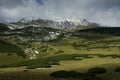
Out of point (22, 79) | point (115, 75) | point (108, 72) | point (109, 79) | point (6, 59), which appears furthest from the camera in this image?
point (6, 59)

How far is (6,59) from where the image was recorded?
153625 mm

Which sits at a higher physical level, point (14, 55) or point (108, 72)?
point (108, 72)

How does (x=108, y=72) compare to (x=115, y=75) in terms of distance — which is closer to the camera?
(x=115, y=75)

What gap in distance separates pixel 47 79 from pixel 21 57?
12578 centimetres

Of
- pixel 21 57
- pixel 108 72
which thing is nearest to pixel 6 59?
pixel 21 57

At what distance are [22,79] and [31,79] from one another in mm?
1373

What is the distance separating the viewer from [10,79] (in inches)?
1548

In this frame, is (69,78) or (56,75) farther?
(56,75)

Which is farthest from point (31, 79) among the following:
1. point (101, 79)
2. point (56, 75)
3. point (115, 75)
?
point (115, 75)

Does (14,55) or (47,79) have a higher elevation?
(47,79)

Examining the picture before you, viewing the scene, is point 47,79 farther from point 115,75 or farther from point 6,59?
point 6,59

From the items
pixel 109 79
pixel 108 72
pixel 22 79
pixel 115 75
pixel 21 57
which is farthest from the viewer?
pixel 21 57

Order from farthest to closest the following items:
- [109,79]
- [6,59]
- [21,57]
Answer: [21,57] < [6,59] < [109,79]

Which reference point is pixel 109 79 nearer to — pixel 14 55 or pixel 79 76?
pixel 79 76
